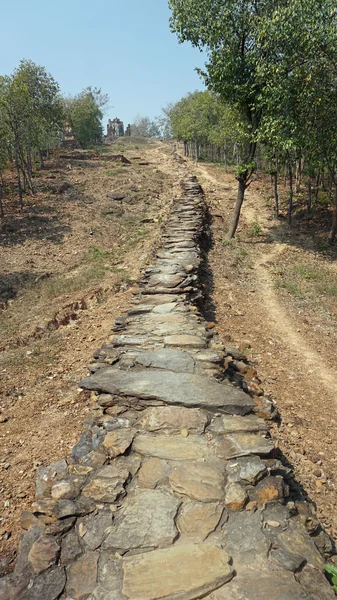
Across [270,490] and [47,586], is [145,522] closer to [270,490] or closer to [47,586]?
[47,586]

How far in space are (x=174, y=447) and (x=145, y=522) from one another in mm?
961

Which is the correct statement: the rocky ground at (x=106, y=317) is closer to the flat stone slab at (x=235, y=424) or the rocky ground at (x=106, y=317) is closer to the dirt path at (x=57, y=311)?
the dirt path at (x=57, y=311)

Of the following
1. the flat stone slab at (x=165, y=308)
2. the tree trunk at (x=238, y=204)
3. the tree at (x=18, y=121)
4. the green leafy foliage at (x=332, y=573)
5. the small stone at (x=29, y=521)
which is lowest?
the small stone at (x=29, y=521)

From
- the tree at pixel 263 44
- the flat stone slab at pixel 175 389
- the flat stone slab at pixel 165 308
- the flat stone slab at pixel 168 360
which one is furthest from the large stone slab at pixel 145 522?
the tree at pixel 263 44

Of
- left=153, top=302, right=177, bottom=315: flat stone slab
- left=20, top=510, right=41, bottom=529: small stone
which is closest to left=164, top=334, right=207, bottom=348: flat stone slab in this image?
left=153, top=302, right=177, bottom=315: flat stone slab

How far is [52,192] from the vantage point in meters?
23.4

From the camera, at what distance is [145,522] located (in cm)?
325

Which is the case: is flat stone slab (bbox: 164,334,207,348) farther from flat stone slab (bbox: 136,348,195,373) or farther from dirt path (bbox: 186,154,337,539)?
dirt path (bbox: 186,154,337,539)

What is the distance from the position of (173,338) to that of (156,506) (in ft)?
10.7

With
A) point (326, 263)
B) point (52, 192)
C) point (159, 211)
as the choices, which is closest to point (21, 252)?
point (159, 211)

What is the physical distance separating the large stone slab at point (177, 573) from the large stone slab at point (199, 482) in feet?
1.70

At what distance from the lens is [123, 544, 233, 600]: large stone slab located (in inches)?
105

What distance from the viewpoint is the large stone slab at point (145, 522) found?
307cm

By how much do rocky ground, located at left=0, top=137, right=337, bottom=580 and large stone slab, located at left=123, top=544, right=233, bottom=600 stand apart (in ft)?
4.79
